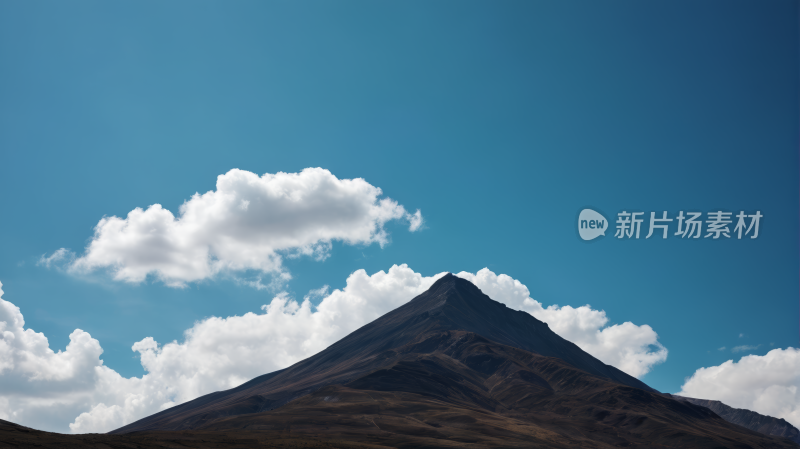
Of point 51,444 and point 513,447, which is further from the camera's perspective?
point 513,447

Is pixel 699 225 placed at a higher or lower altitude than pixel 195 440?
higher

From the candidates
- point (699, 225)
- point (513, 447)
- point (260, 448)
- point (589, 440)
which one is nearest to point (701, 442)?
point (589, 440)

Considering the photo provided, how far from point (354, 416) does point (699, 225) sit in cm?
11898

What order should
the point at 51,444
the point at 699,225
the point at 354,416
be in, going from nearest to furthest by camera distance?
the point at 51,444
the point at 699,225
the point at 354,416

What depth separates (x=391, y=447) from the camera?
450 feet

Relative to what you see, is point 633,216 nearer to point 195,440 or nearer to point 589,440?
point 195,440

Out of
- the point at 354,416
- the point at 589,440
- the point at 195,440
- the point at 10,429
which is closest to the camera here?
the point at 10,429

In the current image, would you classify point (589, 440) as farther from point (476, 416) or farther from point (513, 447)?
point (513, 447)

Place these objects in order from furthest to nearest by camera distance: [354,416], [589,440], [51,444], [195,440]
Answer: [589,440] < [354,416] < [195,440] < [51,444]

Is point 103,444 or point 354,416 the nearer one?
point 103,444

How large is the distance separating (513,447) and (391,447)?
31.9 metres

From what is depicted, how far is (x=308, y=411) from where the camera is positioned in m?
185

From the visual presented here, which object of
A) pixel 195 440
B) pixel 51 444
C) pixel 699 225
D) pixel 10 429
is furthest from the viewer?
pixel 195 440

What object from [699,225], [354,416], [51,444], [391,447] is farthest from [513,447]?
[51,444]
